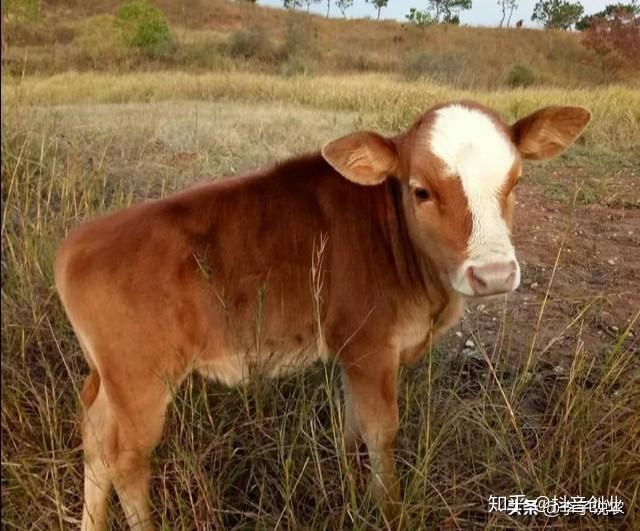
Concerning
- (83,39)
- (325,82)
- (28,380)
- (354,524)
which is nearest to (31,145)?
(28,380)

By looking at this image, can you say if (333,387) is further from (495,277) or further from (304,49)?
(304,49)

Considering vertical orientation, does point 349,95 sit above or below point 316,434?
above

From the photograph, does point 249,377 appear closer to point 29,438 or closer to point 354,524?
point 354,524

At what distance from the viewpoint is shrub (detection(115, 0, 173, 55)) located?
18281mm

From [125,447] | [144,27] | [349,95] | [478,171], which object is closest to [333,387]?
[125,447]

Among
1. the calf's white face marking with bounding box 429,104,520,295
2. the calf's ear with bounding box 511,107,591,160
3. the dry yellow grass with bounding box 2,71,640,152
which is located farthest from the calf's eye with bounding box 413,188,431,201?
the dry yellow grass with bounding box 2,71,640,152

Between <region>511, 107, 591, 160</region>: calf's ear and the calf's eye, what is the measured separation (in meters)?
0.52

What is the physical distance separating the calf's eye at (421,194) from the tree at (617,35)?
1179 cm

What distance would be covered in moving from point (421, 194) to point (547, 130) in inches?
27.3

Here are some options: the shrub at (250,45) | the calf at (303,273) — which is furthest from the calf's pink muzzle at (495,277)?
the shrub at (250,45)

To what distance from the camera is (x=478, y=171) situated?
209 centimetres

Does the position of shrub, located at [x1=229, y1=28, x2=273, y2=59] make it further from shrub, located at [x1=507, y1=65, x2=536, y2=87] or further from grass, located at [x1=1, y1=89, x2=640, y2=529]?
grass, located at [x1=1, y1=89, x2=640, y2=529]

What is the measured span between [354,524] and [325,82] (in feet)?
47.7

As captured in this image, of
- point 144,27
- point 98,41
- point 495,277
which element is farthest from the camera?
point 98,41
